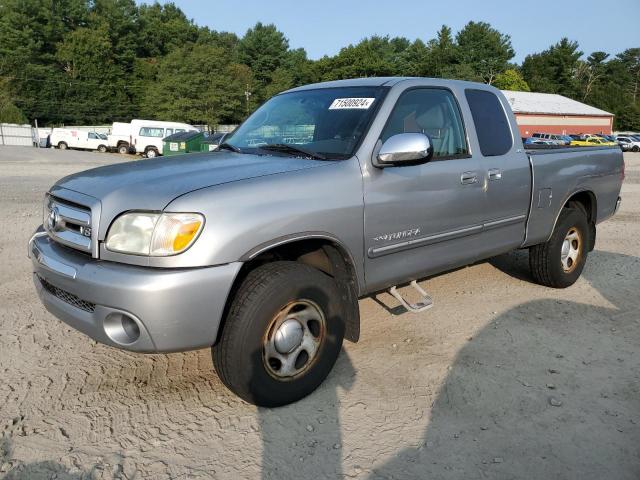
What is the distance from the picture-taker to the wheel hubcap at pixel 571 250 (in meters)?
5.35

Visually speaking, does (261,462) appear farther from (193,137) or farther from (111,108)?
(111,108)

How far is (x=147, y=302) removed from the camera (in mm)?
2537

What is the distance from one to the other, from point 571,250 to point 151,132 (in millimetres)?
30426

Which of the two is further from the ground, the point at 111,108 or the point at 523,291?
the point at 111,108

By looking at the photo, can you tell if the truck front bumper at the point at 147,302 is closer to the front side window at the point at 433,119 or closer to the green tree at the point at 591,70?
the front side window at the point at 433,119

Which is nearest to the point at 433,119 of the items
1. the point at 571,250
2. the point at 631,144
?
the point at 571,250

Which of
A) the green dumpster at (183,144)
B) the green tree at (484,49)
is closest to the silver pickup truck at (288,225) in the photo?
the green dumpster at (183,144)

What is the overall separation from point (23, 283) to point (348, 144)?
3.68 m

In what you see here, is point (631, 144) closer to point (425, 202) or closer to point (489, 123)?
point (489, 123)

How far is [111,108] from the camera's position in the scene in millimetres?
74438

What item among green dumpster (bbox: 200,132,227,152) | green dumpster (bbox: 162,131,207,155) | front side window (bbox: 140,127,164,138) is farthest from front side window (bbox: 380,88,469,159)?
front side window (bbox: 140,127,164,138)

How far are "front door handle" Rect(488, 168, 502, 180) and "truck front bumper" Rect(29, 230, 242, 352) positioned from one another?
235 cm

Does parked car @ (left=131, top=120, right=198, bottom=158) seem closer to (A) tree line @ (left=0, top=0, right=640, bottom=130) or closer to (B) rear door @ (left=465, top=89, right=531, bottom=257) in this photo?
(A) tree line @ (left=0, top=0, right=640, bottom=130)

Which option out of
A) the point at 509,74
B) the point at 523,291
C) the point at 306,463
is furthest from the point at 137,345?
the point at 509,74
